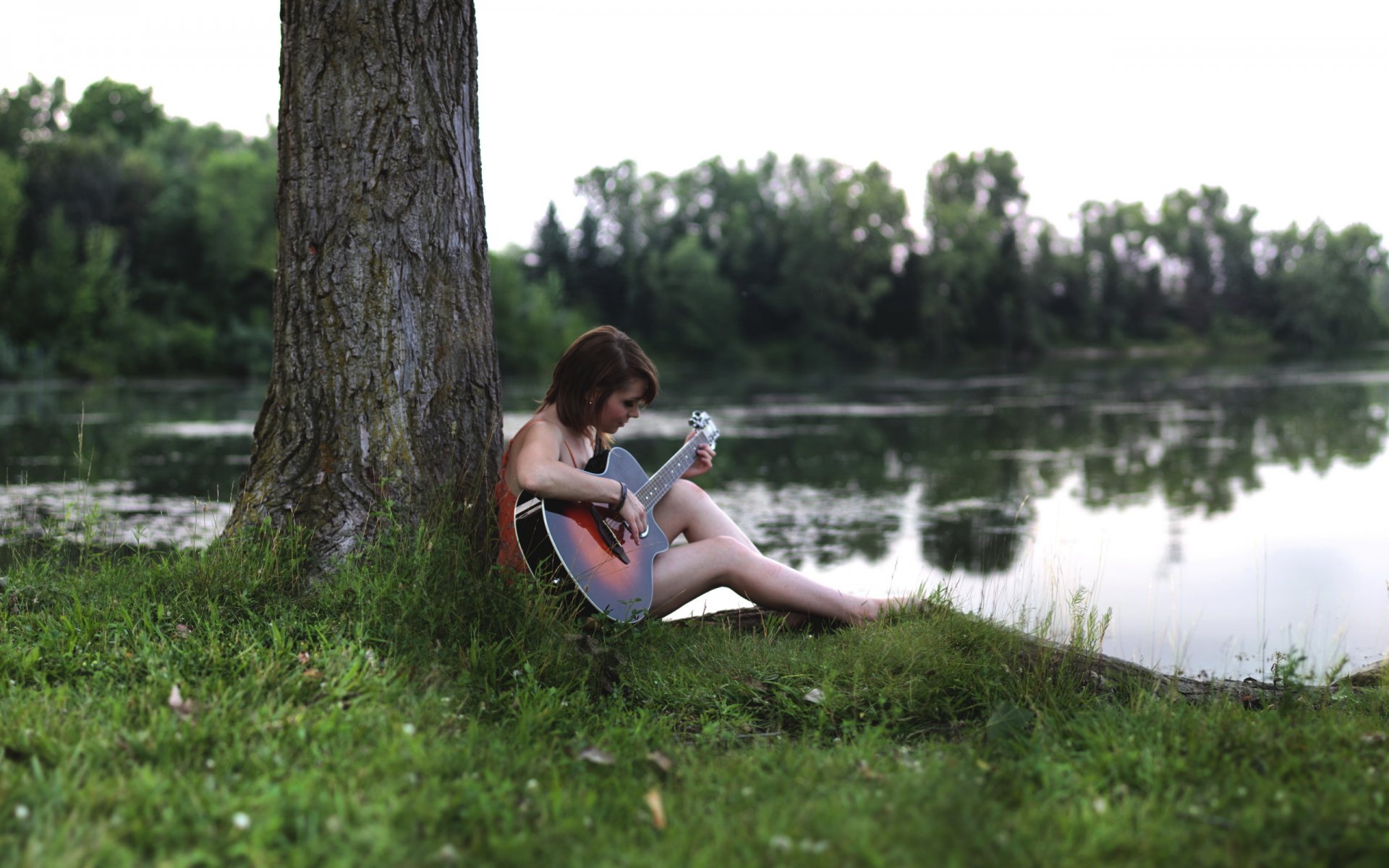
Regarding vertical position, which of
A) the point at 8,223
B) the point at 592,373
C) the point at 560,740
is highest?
the point at 8,223

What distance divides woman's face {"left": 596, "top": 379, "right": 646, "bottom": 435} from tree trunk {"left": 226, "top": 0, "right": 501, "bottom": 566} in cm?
52

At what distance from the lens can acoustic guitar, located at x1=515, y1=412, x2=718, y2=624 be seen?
4043 millimetres

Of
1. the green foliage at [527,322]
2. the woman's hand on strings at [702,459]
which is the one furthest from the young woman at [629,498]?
the green foliage at [527,322]

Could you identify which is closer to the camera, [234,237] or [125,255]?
[125,255]

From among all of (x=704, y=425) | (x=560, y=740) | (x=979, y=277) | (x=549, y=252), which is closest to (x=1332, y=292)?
(x=979, y=277)

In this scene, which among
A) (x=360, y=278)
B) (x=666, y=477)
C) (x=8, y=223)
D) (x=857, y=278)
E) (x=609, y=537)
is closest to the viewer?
(x=360, y=278)

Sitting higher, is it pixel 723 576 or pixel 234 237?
pixel 234 237

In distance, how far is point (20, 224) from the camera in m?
49.2

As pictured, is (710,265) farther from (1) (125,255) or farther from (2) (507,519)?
(2) (507,519)

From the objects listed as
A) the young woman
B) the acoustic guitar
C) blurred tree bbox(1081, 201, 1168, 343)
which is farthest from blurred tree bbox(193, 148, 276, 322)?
blurred tree bbox(1081, 201, 1168, 343)

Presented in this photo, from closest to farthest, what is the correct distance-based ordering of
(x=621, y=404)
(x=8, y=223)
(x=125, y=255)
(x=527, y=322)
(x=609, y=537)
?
(x=609, y=537), (x=621, y=404), (x=8, y=223), (x=125, y=255), (x=527, y=322)

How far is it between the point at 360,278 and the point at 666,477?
4.80 ft

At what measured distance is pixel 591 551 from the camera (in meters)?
4.15

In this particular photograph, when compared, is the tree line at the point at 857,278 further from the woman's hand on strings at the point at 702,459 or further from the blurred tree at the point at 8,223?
the woman's hand on strings at the point at 702,459
